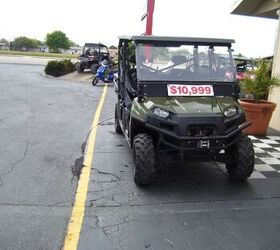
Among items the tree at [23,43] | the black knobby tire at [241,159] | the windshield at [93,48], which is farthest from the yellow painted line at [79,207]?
the tree at [23,43]

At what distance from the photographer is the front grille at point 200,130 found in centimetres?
538

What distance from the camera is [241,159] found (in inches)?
226

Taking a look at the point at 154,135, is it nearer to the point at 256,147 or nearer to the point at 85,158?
the point at 85,158

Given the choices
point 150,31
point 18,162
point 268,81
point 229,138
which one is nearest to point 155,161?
point 229,138

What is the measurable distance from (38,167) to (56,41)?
12121 centimetres

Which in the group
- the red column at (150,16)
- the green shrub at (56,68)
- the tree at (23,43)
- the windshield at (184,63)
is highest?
the red column at (150,16)

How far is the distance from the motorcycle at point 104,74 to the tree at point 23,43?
4344 inches

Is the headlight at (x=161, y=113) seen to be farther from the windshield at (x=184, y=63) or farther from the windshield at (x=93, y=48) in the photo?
the windshield at (x=93, y=48)

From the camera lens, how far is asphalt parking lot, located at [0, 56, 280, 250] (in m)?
4.16

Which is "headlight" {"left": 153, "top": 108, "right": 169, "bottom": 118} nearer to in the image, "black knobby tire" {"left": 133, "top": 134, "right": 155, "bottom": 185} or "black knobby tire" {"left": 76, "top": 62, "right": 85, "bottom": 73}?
"black knobby tire" {"left": 133, "top": 134, "right": 155, "bottom": 185}

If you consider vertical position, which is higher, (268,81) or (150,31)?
(150,31)

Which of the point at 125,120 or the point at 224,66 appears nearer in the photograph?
the point at 224,66

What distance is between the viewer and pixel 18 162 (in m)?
6.60

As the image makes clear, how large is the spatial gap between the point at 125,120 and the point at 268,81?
136 inches
